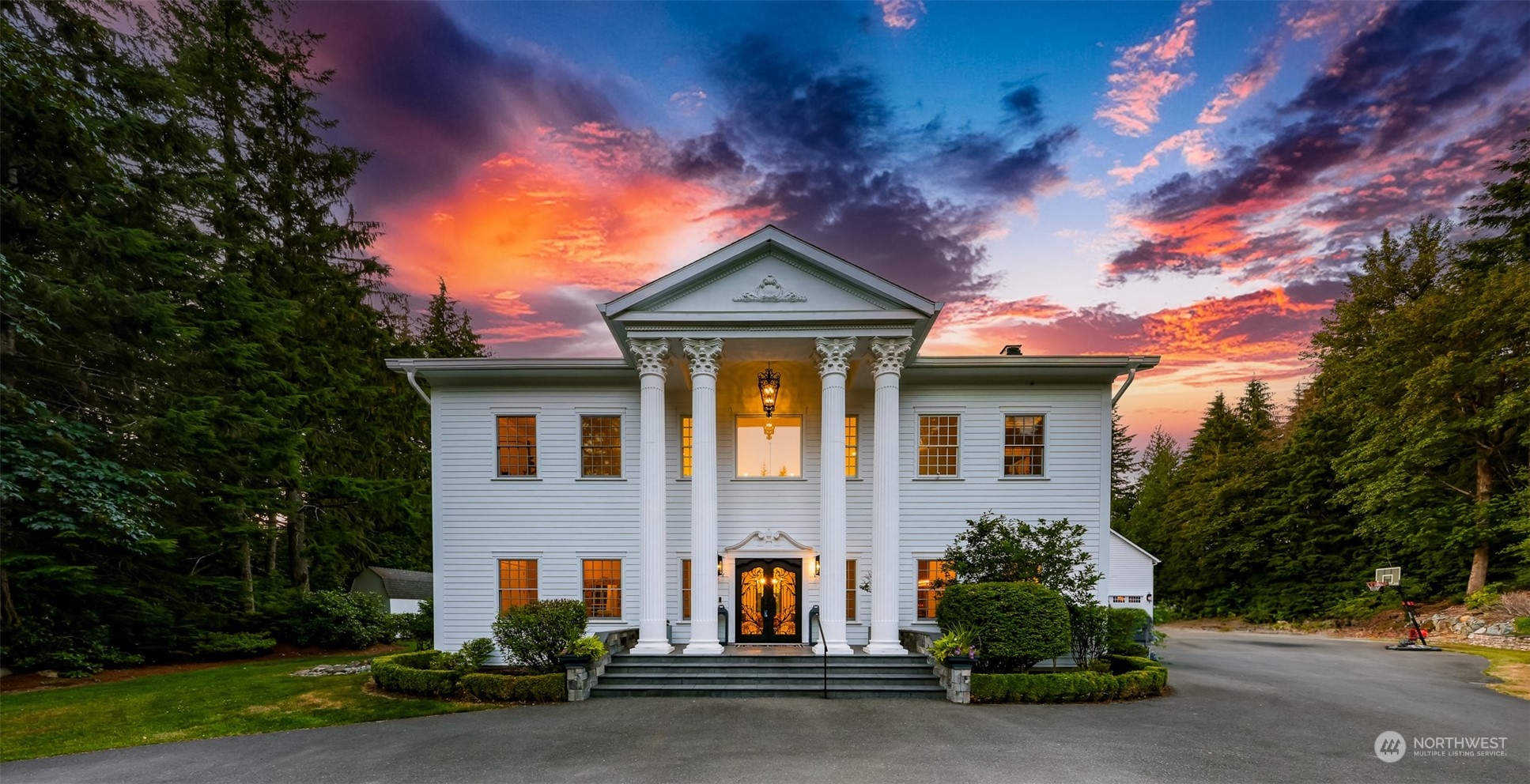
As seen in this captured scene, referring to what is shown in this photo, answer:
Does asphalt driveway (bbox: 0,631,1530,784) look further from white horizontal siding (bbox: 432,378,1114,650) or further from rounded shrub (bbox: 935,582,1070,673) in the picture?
white horizontal siding (bbox: 432,378,1114,650)

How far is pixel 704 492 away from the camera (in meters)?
12.4

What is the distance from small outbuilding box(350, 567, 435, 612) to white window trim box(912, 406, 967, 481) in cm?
2215

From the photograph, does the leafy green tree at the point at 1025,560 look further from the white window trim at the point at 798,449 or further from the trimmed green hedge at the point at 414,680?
the trimmed green hedge at the point at 414,680

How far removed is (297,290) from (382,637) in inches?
465

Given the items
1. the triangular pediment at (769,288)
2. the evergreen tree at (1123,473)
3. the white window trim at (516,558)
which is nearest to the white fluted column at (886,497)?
the triangular pediment at (769,288)

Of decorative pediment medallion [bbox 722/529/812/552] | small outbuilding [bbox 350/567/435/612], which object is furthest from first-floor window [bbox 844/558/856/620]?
small outbuilding [bbox 350/567/435/612]

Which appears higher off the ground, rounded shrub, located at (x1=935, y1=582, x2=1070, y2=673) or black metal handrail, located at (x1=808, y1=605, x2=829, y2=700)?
rounded shrub, located at (x1=935, y1=582, x2=1070, y2=673)

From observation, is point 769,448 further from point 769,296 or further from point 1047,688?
point 1047,688

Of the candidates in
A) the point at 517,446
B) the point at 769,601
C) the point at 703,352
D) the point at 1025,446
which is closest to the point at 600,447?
the point at 517,446

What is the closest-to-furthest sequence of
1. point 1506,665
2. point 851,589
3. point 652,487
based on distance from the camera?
point 652,487 < point 1506,665 < point 851,589

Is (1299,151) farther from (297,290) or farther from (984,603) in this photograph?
(297,290)

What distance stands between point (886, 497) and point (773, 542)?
308 centimetres

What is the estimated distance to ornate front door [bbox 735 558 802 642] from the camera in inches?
542

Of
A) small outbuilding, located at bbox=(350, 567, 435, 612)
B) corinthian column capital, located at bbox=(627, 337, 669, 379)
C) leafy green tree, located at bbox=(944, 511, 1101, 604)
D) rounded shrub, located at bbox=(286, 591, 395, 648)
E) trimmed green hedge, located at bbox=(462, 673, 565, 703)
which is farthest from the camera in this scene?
small outbuilding, located at bbox=(350, 567, 435, 612)
